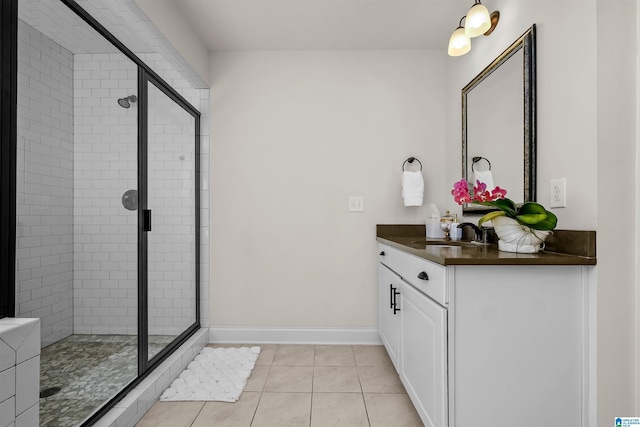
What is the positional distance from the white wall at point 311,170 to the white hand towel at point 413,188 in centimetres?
14

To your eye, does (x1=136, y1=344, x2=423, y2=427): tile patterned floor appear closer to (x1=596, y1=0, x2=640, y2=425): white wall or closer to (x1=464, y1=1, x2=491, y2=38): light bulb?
(x1=596, y1=0, x2=640, y2=425): white wall

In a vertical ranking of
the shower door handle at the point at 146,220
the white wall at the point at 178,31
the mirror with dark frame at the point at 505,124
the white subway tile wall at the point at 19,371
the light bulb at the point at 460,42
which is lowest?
the white subway tile wall at the point at 19,371

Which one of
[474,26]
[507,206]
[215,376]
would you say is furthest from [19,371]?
[474,26]

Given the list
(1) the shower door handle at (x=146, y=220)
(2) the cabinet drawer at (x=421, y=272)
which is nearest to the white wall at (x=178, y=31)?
(1) the shower door handle at (x=146, y=220)

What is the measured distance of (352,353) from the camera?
2.58 meters

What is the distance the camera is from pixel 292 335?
277 centimetres

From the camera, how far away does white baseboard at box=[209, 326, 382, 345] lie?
2.76 meters

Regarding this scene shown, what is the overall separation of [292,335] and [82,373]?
1495 mm

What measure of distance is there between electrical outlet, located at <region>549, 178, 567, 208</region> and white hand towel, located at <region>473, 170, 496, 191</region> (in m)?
0.49

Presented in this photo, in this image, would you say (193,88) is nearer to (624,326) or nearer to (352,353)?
(352,353)

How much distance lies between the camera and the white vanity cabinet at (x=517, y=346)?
1306mm

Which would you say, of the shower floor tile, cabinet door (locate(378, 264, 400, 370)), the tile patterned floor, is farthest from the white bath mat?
cabinet door (locate(378, 264, 400, 370))

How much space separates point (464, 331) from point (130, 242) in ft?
5.61

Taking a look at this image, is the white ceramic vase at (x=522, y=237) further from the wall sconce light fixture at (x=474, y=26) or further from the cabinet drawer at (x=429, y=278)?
the wall sconce light fixture at (x=474, y=26)
